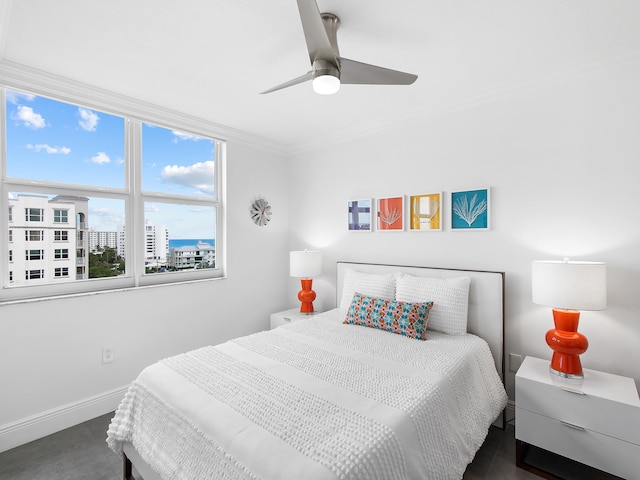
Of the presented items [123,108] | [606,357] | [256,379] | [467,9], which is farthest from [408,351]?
[123,108]

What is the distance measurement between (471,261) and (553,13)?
1.71 meters

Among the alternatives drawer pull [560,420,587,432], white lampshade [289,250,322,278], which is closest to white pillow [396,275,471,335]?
drawer pull [560,420,587,432]

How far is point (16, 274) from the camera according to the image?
2.29 meters

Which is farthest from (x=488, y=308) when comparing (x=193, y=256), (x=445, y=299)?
(x=193, y=256)

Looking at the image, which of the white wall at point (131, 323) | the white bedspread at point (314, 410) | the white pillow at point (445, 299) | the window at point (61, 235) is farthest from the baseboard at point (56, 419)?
the white pillow at point (445, 299)

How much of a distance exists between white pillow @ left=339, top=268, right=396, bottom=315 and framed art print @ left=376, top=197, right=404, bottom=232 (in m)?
0.49

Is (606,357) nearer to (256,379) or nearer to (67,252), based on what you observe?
(256,379)

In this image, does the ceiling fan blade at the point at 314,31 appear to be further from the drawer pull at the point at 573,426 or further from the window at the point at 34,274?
the window at the point at 34,274

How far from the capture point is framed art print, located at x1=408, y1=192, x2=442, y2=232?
2.86 meters

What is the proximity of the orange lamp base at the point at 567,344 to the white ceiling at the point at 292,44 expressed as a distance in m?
1.68

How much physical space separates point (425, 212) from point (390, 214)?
1.18 feet

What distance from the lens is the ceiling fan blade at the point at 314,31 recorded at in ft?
4.21

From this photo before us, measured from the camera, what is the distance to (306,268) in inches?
134

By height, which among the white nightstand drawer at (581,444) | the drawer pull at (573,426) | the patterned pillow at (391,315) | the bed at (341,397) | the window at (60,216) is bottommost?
the white nightstand drawer at (581,444)
